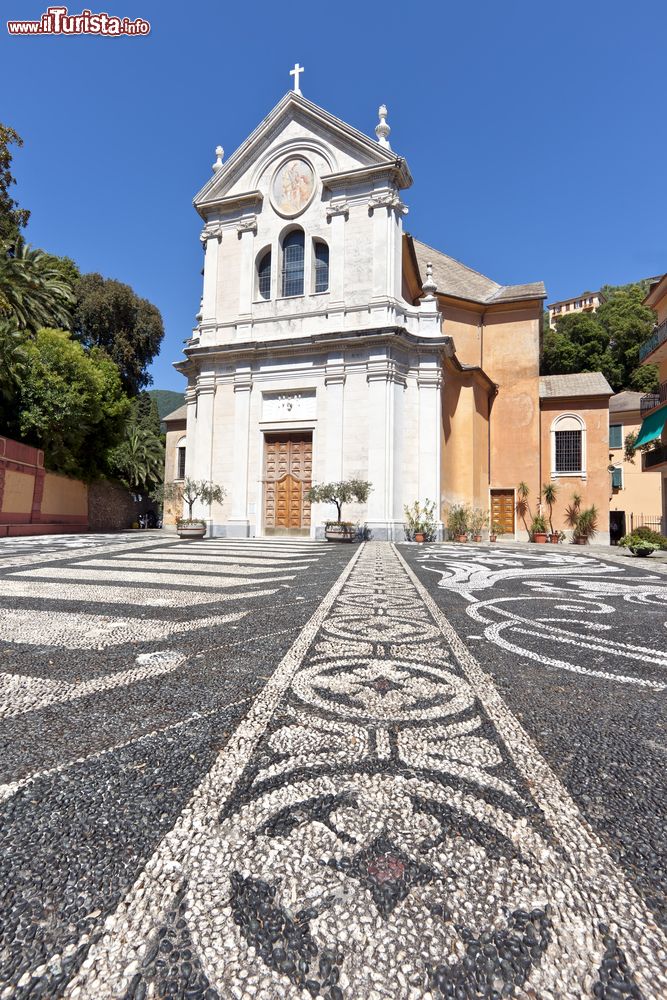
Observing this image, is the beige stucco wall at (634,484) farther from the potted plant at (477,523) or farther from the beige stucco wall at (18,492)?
the beige stucco wall at (18,492)

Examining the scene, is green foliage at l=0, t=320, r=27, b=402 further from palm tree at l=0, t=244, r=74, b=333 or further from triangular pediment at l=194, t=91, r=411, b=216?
triangular pediment at l=194, t=91, r=411, b=216

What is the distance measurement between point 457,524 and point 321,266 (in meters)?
10.6

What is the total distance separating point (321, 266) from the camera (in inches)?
692

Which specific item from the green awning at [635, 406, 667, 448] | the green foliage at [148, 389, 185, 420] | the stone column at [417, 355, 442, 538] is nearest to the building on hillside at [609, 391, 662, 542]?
the green awning at [635, 406, 667, 448]

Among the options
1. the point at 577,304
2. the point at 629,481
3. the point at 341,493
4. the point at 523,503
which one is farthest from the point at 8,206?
the point at 577,304

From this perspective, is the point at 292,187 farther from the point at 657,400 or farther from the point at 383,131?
the point at 657,400

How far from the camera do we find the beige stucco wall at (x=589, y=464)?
65.6ft

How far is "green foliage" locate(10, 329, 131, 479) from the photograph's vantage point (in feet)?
57.2

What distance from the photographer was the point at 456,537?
17.1 metres

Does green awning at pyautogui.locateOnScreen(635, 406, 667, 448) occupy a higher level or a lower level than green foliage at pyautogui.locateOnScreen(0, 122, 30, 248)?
lower

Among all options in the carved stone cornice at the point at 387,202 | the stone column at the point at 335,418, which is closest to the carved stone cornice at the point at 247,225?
the carved stone cornice at the point at 387,202

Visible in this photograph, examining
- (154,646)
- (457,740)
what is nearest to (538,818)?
(457,740)

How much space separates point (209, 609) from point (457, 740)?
2.43m

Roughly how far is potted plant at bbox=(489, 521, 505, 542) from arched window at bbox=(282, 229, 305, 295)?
1209 centimetres
